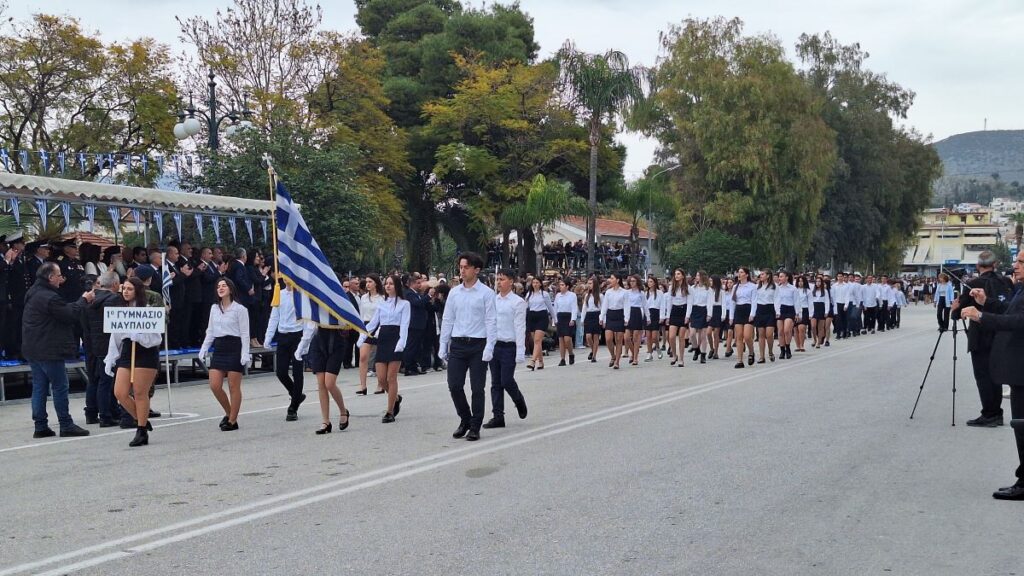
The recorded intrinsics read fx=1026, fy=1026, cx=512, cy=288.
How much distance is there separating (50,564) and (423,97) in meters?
43.0

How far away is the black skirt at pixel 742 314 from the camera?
2064cm

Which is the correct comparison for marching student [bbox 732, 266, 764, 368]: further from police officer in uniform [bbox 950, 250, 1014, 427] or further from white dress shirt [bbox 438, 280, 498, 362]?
white dress shirt [bbox 438, 280, 498, 362]

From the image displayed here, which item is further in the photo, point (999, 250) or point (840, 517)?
point (999, 250)

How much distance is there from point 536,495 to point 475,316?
3.32m

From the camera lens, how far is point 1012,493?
7660mm

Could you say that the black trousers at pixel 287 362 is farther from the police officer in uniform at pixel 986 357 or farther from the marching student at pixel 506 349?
the police officer in uniform at pixel 986 357

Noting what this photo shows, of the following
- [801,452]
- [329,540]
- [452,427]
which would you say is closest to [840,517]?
[801,452]

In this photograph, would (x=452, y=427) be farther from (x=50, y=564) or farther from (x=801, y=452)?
(x=50, y=564)

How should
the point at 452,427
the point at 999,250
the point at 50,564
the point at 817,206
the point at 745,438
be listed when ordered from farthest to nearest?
the point at 999,250 → the point at 817,206 → the point at 452,427 → the point at 745,438 → the point at 50,564

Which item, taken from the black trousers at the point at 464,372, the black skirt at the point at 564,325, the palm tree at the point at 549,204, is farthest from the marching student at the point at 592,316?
the palm tree at the point at 549,204

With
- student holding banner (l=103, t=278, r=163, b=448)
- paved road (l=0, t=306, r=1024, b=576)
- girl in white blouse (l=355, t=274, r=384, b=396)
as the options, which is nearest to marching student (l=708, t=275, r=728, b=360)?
girl in white blouse (l=355, t=274, r=384, b=396)

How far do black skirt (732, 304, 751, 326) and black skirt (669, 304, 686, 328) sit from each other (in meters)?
1.12

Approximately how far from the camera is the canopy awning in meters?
15.6

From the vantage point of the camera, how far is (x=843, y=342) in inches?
1163
